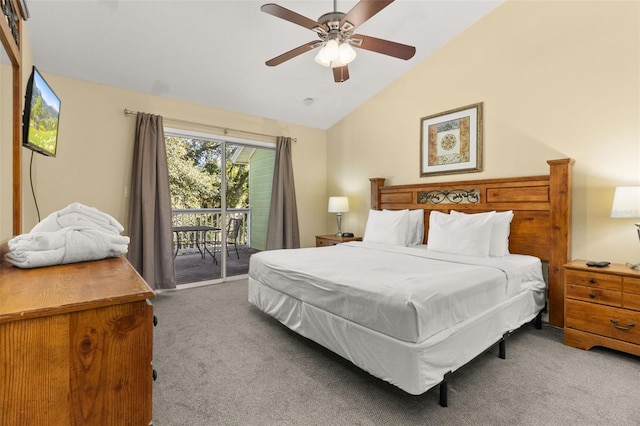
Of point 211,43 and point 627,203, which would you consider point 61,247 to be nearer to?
point 211,43

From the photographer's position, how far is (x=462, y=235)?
3053 mm

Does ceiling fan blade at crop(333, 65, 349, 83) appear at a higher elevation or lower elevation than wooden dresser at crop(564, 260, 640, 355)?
higher

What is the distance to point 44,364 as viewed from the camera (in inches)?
27.0

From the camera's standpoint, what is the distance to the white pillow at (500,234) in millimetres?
2977

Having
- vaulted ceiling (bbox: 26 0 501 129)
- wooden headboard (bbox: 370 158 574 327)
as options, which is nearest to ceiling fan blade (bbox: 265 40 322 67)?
vaulted ceiling (bbox: 26 0 501 129)

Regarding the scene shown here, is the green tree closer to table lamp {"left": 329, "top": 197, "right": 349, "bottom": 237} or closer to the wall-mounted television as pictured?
table lamp {"left": 329, "top": 197, "right": 349, "bottom": 237}

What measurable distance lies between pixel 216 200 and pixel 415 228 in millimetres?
2966

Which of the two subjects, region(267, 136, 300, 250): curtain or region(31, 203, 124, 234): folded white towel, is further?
region(267, 136, 300, 250): curtain

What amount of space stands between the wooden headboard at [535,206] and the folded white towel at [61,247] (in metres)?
3.37

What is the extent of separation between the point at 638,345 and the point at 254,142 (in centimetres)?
471

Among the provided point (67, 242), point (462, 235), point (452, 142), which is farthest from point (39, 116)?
point (452, 142)

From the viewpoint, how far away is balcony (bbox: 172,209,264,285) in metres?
5.12

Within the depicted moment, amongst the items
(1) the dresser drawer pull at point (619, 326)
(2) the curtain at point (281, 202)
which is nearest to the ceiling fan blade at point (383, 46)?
(1) the dresser drawer pull at point (619, 326)

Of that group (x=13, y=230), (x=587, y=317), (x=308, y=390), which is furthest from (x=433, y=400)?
(x=13, y=230)
